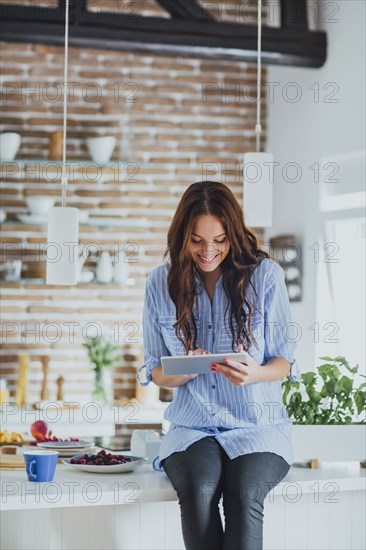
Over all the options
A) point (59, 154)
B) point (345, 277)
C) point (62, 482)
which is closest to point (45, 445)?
point (62, 482)

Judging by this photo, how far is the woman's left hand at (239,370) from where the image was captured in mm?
2514

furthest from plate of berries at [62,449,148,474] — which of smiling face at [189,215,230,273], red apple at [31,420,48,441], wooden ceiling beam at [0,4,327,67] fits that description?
wooden ceiling beam at [0,4,327,67]

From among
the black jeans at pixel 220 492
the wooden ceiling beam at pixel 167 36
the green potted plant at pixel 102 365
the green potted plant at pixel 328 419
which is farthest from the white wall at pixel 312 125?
the black jeans at pixel 220 492

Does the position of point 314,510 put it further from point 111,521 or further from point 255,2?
point 255,2

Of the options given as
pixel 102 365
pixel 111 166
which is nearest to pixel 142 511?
pixel 102 365

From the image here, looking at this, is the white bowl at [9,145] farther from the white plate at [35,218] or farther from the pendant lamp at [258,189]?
the pendant lamp at [258,189]

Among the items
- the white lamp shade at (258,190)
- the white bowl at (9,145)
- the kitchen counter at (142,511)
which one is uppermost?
the white bowl at (9,145)

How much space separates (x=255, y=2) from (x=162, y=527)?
4.19 meters

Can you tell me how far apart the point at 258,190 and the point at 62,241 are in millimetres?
770

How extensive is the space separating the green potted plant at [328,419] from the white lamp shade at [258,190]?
62 cm

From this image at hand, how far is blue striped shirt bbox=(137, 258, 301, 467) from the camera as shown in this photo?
2.67 m

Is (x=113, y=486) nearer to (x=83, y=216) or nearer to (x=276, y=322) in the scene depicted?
(x=276, y=322)

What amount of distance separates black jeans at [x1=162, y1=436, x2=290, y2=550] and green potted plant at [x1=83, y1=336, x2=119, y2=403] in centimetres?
303

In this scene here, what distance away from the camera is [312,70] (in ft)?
17.6
